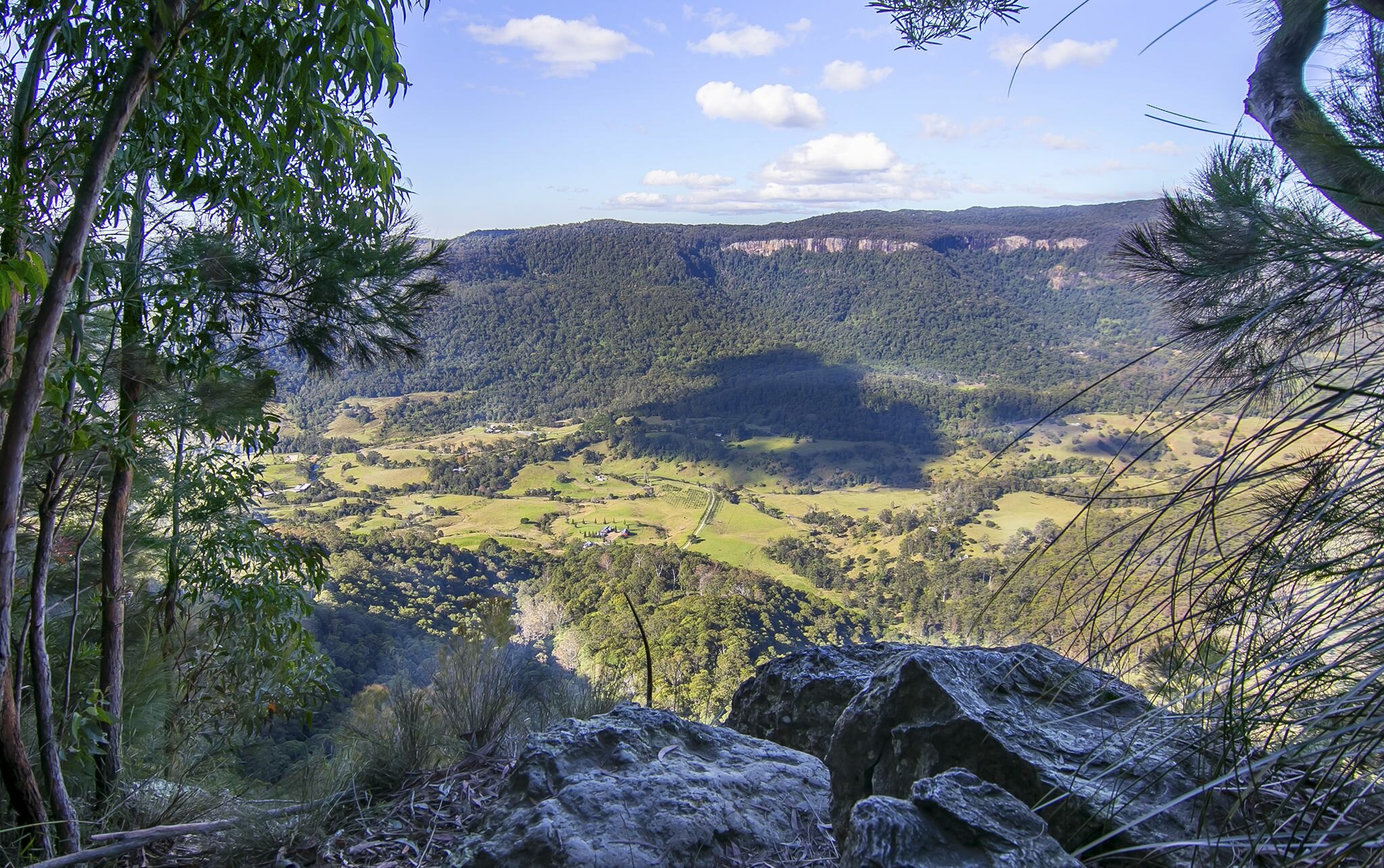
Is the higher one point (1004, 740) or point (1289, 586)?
point (1289, 586)

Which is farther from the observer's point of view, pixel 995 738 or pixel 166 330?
pixel 166 330

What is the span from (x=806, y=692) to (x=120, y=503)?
80.2 inches

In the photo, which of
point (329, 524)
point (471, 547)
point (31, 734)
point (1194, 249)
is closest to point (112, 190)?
point (31, 734)

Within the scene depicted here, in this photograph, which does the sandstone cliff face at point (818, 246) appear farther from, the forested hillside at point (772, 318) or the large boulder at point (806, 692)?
the large boulder at point (806, 692)

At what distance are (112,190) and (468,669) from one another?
5.51ft

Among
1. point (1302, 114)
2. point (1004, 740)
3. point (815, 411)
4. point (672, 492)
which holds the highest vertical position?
point (1302, 114)

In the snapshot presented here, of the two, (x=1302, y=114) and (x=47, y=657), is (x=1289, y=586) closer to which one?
(x=1302, y=114)

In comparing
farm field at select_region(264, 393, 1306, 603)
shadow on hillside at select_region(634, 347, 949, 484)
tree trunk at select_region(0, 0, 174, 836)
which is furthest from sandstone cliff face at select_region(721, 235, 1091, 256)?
tree trunk at select_region(0, 0, 174, 836)

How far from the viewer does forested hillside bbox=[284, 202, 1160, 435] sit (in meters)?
25.3

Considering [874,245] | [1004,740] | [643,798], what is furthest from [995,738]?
[874,245]

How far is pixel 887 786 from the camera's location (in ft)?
4.90

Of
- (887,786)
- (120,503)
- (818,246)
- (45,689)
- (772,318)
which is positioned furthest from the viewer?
(818,246)

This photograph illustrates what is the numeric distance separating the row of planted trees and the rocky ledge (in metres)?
0.96

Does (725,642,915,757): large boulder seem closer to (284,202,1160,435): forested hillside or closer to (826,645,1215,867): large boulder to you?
(826,645,1215,867): large boulder
